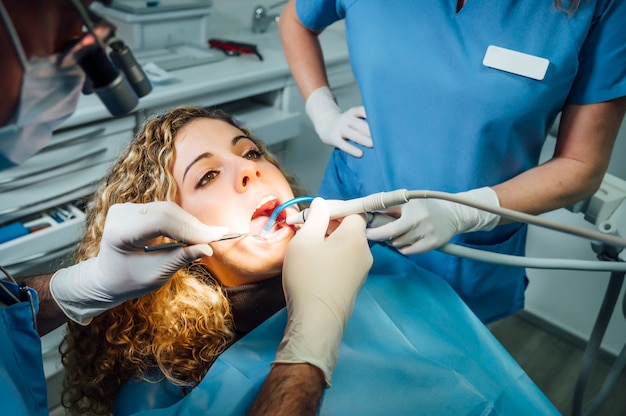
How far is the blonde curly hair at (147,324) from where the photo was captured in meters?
1.14

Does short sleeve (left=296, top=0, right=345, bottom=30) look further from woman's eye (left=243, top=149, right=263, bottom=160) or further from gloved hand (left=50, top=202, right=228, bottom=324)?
gloved hand (left=50, top=202, right=228, bottom=324)

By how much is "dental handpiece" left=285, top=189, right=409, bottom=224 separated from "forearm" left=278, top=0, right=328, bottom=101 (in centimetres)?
62

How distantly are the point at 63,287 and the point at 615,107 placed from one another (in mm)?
1147

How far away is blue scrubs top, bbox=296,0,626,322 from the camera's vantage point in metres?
1.08

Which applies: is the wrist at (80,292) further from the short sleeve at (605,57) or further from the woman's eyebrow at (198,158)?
the short sleeve at (605,57)

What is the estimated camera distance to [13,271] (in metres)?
1.52

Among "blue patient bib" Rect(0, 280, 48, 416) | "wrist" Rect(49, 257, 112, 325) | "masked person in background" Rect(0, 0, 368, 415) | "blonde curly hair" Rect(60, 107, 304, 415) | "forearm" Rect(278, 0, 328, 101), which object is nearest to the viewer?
"masked person in background" Rect(0, 0, 368, 415)

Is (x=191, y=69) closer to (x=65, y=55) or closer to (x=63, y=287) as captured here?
(x=63, y=287)

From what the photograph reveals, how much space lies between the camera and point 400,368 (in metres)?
1.11

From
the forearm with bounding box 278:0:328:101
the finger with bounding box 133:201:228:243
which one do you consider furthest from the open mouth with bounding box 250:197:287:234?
the forearm with bounding box 278:0:328:101

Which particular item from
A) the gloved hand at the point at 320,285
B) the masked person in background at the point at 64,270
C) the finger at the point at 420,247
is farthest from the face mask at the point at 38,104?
the finger at the point at 420,247

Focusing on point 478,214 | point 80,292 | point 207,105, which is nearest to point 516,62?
point 478,214

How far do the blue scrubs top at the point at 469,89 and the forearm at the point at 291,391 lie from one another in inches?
24.1

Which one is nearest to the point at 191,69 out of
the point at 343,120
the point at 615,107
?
the point at 343,120
